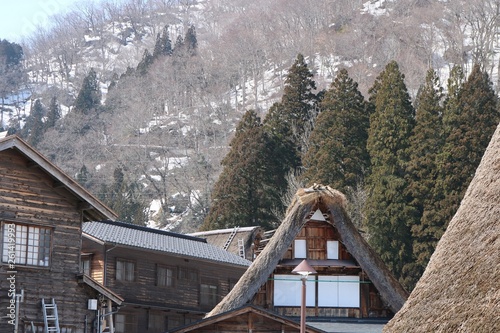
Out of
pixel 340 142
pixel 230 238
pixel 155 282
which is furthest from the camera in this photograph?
pixel 340 142

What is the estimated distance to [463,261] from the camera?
13062 millimetres

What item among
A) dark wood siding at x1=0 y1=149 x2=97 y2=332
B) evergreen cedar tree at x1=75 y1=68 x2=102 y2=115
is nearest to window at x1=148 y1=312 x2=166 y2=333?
dark wood siding at x1=0 y1=149 x2=97 y2=332

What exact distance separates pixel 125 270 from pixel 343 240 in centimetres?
951

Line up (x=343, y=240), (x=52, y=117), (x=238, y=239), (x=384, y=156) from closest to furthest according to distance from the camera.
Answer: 1. (x=343, y=240)
2. (x=238, y=239)
3. (x=384, y=156)
4. (x=52, y=117)

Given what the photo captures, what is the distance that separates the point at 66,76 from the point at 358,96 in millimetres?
61353

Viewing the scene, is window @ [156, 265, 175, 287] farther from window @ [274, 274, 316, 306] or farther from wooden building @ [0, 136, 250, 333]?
window @ [274, 274, 316, 306]

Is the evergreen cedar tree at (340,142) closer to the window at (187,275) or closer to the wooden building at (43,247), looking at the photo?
the window at (187,275)

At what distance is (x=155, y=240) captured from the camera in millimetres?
35938

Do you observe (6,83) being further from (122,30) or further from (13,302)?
(13,302)

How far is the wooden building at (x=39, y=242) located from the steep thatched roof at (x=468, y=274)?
44.1 feet

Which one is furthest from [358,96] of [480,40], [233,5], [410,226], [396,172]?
[233,5]

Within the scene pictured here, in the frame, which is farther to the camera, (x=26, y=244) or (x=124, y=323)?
(x=124, y=323)

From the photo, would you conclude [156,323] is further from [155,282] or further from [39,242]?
[39,242]

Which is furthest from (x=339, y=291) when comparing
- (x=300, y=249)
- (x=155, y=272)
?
(x=155, y=272)
